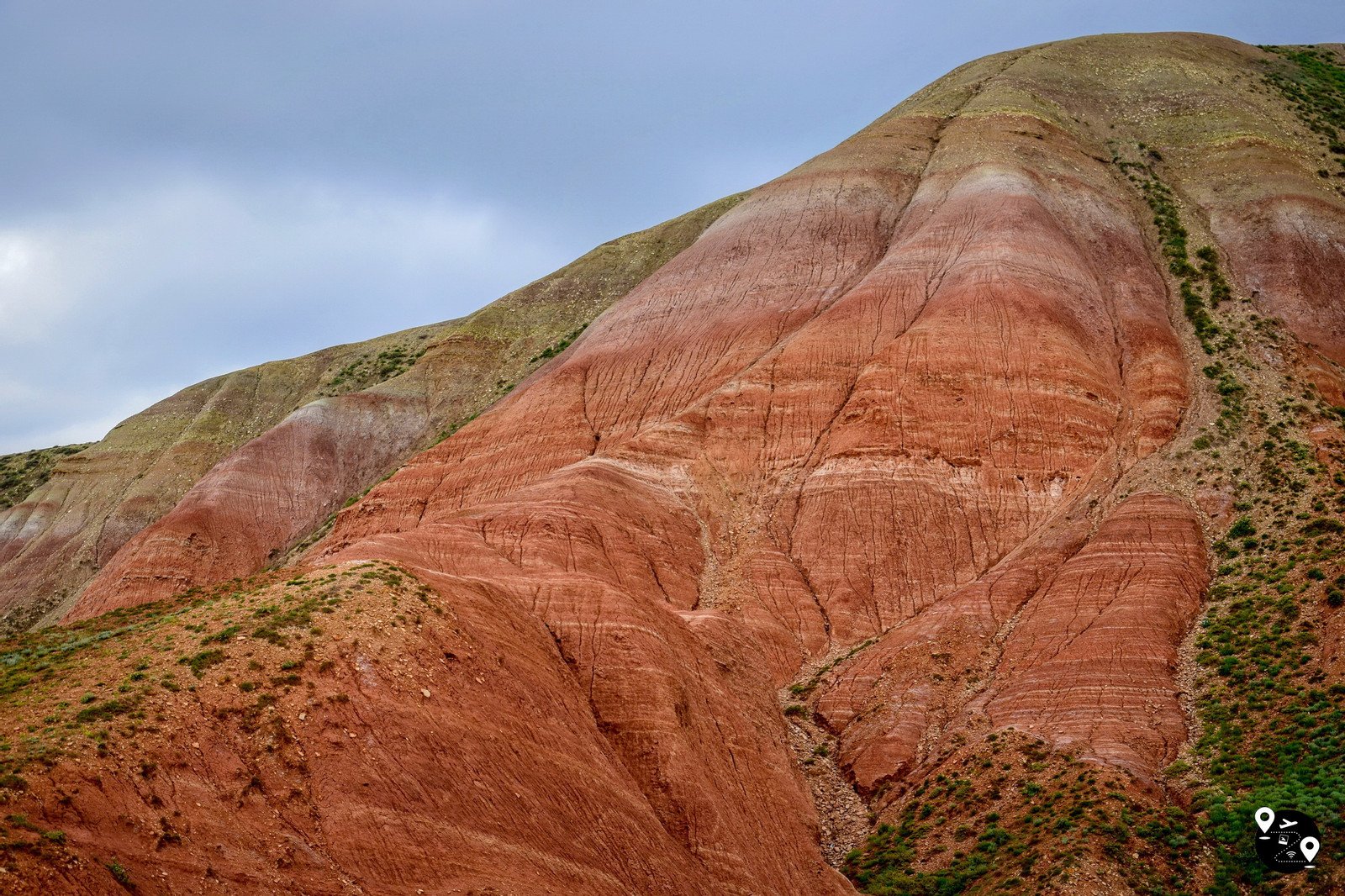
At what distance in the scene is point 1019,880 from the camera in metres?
33.1

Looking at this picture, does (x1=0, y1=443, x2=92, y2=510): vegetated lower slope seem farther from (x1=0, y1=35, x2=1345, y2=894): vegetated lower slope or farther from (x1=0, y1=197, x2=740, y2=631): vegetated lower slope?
(x1=0, y1=35, x2=1345, y2=894): vegetated lower slope

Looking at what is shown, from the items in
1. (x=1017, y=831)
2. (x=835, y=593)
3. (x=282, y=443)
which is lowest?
(x=1017, y=831)

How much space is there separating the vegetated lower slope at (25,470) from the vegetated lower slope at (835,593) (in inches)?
1329

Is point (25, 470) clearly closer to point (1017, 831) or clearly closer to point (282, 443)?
point (282, 443)

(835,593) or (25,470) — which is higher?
(25,470)

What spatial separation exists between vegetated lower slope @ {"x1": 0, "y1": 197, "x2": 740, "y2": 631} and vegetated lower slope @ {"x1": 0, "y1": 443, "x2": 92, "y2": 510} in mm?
5826

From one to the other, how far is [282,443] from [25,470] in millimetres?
37609

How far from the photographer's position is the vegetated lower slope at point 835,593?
25.3 meters

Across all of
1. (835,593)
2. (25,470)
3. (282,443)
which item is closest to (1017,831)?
(835,593)

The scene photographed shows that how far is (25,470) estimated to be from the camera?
10456 centimetres

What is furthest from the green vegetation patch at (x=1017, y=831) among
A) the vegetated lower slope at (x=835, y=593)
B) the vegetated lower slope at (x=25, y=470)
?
the vegetated lower slope at (x=25, y=470)

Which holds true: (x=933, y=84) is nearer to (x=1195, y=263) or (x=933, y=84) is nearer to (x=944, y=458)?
(x=1195, y=263)

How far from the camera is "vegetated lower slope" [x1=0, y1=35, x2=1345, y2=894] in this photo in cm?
2531

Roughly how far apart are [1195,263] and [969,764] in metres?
39.9
